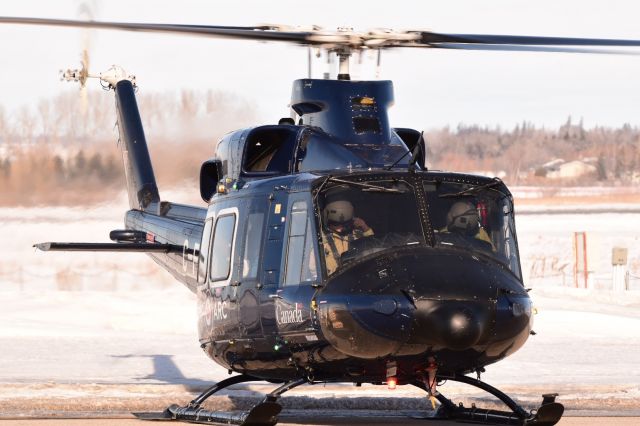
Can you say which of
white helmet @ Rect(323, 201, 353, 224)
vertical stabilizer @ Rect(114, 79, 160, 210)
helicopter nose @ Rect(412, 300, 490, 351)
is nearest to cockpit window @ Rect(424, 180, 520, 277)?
white helmet @ Rect(323, 201, 353, 224)

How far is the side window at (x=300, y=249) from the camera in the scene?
10.3 m

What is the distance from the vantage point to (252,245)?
1116 centimetres

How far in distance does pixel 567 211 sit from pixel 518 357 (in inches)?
950

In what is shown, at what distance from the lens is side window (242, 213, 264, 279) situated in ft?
36.2

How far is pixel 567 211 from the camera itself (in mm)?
43062

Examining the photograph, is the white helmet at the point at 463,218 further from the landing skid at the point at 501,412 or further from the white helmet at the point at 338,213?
the landing skid at the point at 501,412

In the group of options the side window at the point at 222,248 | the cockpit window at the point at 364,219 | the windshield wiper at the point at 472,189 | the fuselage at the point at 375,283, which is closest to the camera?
the fuselage at the point at 375,283

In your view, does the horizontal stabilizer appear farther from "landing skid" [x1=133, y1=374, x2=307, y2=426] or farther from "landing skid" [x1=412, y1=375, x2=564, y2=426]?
"landing skid" [x1=412, y1=375, x2=564, y2=426]

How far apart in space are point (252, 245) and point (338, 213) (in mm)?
1153

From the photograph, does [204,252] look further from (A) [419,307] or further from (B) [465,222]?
(A) [419,307]

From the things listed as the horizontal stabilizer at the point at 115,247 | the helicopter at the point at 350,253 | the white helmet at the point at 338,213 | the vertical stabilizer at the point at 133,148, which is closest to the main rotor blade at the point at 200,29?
the helicopter at the point at 350,253

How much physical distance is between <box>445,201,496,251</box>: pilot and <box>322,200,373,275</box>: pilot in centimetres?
70

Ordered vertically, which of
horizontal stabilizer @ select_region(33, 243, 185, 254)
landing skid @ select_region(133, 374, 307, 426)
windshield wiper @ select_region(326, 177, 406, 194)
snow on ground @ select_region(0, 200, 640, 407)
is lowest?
A: snow on ground @ select_region(0, 200, 640, 407)

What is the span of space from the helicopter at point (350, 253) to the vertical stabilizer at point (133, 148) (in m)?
5.11
